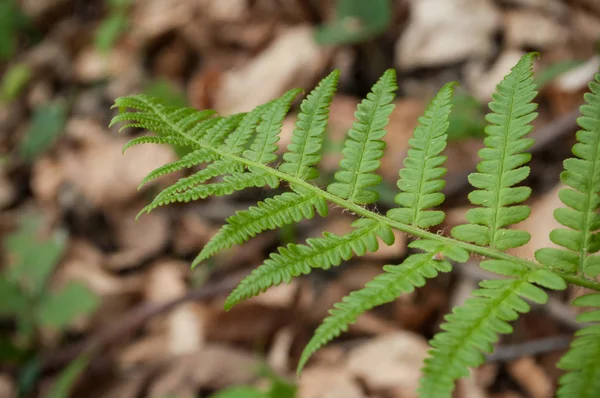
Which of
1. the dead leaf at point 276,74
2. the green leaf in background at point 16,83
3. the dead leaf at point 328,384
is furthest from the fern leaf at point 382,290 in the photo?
the green leaf in background at point 16,83

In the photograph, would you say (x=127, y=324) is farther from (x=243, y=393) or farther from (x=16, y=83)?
(x=16, y=83)

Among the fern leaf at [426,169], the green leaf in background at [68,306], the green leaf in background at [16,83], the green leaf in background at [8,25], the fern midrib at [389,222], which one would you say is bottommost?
the green leaf in background at [68,306]

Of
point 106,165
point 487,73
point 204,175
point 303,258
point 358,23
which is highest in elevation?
point 358,23

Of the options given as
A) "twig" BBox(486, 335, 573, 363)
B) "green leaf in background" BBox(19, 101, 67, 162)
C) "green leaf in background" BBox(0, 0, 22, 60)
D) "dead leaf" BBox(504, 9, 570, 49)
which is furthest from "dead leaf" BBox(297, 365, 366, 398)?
"green leaf in background" BBox(0, 0, 22, 60)

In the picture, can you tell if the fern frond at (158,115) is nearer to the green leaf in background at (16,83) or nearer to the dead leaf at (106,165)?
the dead leaf at (106,165)

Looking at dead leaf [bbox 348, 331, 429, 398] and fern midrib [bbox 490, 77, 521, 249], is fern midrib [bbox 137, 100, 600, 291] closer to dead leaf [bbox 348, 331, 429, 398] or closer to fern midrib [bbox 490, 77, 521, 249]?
fern midrib [bbox 490, 77, 521, 249]

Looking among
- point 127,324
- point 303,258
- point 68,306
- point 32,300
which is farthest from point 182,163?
point 32,300

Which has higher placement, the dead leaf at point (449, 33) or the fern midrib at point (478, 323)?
the dead leaf at point (449, 33)

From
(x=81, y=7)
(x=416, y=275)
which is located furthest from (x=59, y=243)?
(x=81, y=7)
